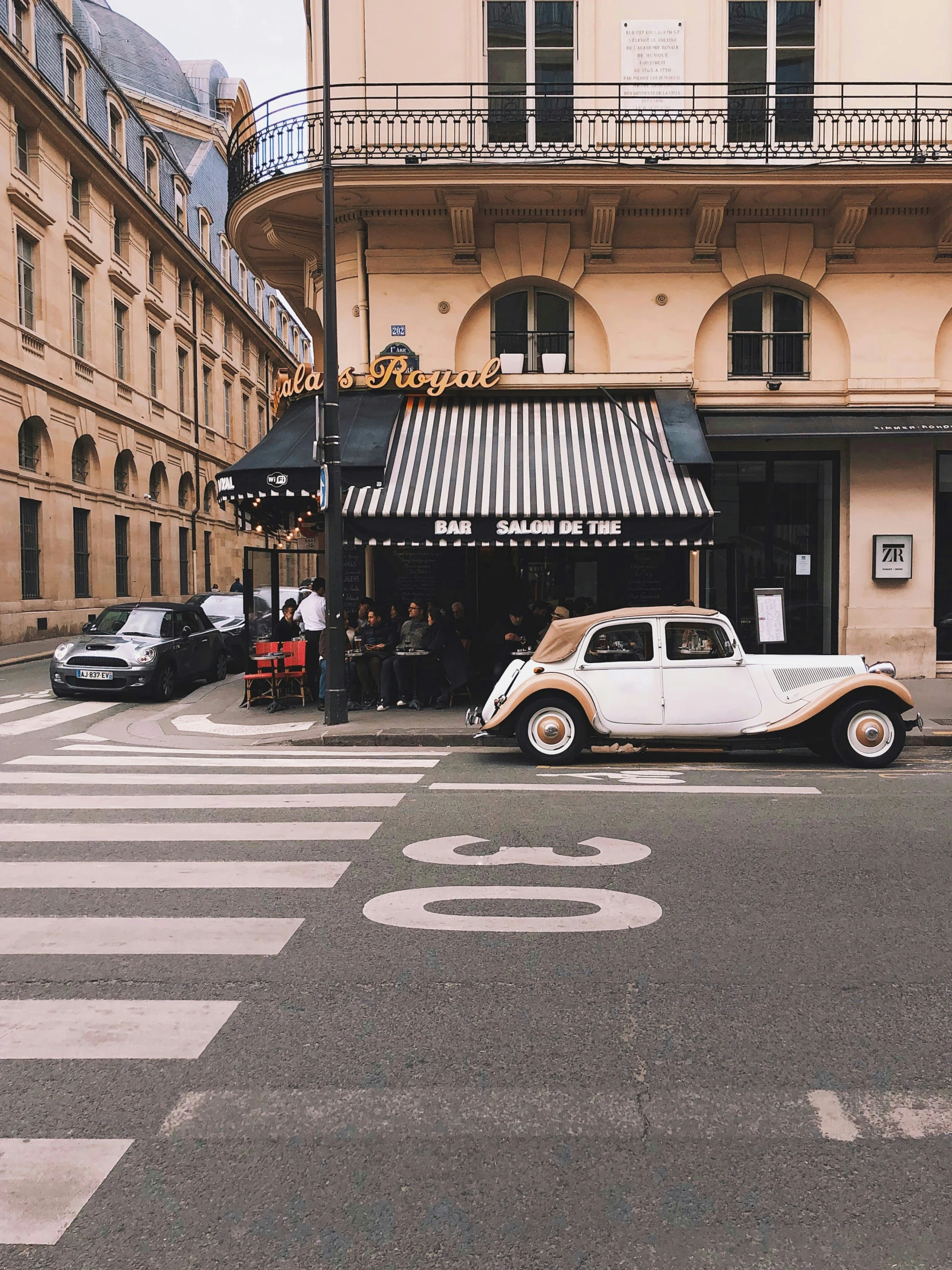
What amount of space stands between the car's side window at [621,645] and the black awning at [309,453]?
16.5ft

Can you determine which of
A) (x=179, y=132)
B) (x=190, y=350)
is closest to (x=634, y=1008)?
(x=190, y=350)

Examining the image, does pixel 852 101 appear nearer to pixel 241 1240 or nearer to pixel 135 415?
pixel 241 1240

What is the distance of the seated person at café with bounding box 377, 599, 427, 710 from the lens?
14.0 meters

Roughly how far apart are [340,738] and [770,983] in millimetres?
8081

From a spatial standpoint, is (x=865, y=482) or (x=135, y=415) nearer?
(x=865, y=482)

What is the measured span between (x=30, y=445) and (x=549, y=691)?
2534 cm

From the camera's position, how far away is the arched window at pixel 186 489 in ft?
139

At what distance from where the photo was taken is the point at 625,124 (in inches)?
590

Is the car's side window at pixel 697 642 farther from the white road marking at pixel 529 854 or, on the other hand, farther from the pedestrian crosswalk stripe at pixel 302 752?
the white road marking at pixel 529 854

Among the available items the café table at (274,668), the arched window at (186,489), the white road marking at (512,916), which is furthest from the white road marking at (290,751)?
the arched window at (186,489)

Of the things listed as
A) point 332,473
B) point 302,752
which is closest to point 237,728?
point 302,752

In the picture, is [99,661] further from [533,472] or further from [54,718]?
[533,472]

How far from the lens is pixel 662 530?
1297 centimetres

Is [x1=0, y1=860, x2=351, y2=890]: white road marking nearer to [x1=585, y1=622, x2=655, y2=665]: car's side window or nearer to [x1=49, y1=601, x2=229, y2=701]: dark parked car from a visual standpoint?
[x1=585, y1=622, x2=655, y2=665]: car's side window
